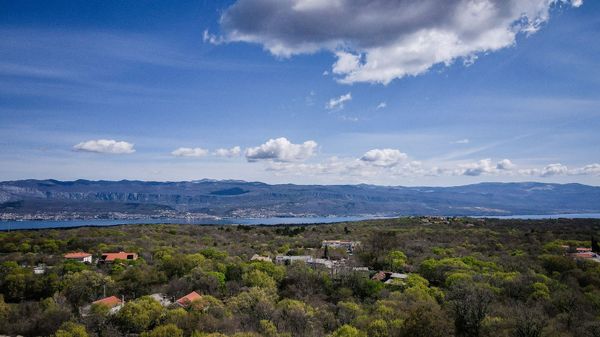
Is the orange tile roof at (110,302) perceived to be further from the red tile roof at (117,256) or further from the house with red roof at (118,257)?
the red tile roof at (117,256)

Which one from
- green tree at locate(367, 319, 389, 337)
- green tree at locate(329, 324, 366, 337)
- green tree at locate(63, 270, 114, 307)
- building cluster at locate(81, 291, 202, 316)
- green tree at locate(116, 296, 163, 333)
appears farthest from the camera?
green tree at locate(63, 270, 114, 307)

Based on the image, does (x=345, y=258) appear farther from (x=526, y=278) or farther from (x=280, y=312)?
(x=280, y=312)

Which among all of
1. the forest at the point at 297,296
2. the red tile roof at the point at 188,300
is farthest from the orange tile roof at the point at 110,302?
the red tile roof at the point at 188,300

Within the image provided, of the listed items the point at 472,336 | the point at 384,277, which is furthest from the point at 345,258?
the point at 472,336

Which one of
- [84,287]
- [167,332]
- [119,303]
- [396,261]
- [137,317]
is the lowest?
[396,261]

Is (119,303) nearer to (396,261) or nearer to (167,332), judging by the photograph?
(167,332)

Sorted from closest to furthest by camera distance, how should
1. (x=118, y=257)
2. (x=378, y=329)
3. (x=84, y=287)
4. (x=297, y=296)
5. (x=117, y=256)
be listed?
(x=378, y=329), (x=84, y=287), (x=297, y=296), (x=118, y=257), (x=117, y=256)

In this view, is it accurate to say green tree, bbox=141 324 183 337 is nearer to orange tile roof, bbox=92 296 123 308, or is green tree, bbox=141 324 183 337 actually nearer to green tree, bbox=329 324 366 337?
green tree, bbox=329 324 366 337

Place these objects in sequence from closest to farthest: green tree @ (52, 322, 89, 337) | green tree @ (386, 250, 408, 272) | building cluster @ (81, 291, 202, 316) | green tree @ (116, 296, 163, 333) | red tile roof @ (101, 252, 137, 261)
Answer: green tree @ (52, 322, 89, 337)
green tree @ (116, 296, 163, 333)
building cluster @ (81, 291, 202, 316)
green tree @ (386, 250, 408, 272)
red tile roof @ (101, 252, 137, 261)

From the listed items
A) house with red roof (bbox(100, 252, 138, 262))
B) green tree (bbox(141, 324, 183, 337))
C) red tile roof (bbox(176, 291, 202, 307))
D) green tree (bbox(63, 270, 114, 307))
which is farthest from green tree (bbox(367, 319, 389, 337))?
house with red roof (bbox(100, 252, 138, 262))

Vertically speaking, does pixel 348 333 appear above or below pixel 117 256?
above

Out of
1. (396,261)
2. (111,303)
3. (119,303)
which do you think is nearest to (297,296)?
(119,303)

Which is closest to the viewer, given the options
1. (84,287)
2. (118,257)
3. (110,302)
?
(110,302)

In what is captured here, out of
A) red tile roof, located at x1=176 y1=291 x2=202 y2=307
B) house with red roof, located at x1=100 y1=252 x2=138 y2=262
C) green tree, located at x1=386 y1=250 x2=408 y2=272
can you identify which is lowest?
green tree, located at x1=386 y1=250 x2=408 y2=272
